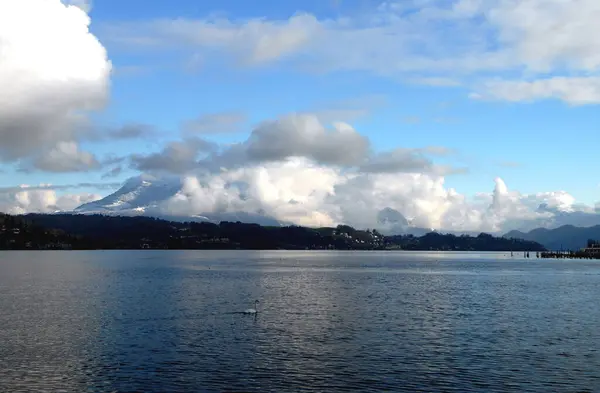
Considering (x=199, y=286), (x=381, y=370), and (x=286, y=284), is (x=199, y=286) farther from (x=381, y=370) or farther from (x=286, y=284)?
(x=381, y=370)

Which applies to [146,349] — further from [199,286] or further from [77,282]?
[77,282]

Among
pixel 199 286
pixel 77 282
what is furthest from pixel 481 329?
pixel 77 282

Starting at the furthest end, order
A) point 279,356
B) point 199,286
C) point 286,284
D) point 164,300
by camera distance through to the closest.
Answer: point 286,284, point 199,286, point 164,300, point 279,356

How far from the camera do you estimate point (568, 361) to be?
5112 cm

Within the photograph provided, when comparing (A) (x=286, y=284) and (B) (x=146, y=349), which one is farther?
(A) (x=286, y=284)

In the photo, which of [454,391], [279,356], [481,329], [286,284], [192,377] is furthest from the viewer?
[286,284]

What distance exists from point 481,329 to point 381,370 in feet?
84.5

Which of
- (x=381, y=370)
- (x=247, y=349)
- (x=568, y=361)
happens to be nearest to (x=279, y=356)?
(x=247, y=349)

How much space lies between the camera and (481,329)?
68688 millimetres

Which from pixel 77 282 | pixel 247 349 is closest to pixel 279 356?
pixel 247 349

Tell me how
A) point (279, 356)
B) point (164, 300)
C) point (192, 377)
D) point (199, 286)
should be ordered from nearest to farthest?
point (192, 377)
point (279, 356)
point (164, 300)
point (199, 286)

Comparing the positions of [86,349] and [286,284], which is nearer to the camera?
[86,349]

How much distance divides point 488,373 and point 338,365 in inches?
478

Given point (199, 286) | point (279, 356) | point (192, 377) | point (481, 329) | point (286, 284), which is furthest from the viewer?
point (286, 284)
